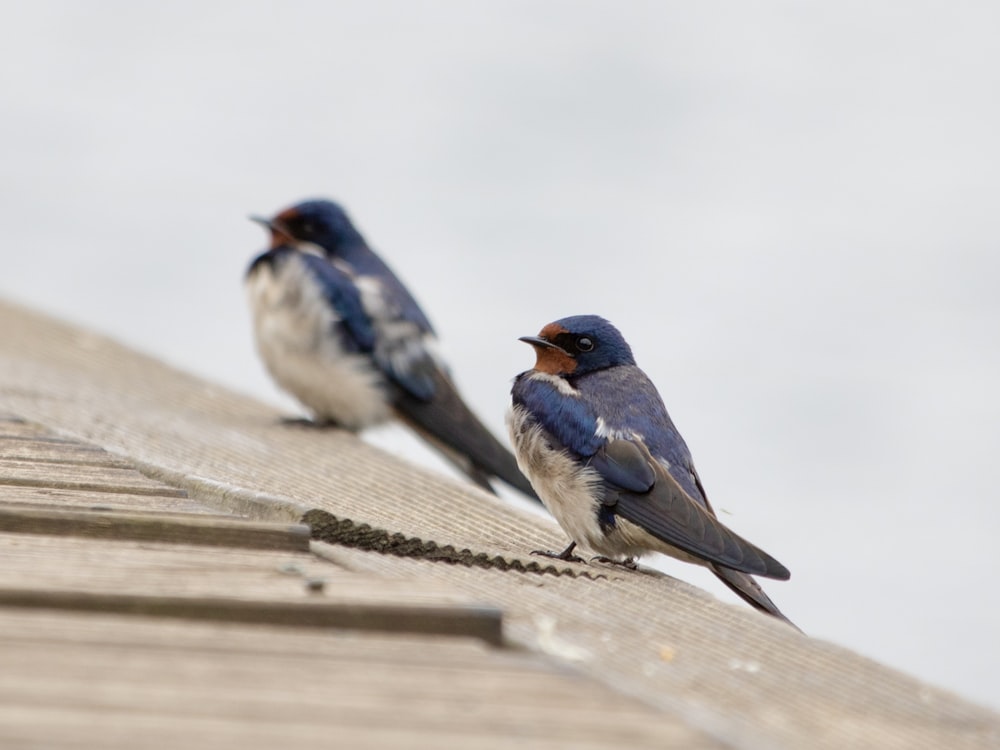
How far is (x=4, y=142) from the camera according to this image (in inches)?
679

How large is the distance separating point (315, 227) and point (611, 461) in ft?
11.5

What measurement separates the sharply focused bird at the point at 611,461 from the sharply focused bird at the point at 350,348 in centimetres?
233

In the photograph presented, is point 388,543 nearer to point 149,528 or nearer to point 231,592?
point 149,528

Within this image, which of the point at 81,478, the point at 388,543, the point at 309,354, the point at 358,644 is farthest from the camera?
the point at 309,354

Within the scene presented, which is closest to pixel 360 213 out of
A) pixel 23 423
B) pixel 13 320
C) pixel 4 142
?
pixel 4 142

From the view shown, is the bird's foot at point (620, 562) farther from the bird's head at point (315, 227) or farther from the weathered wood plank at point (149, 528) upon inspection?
the bird's head at point (315, 227)

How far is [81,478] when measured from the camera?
2.81 meters

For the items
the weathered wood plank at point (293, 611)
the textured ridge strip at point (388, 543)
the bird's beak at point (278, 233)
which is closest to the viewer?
the weathered wood plank at point (293, 611)

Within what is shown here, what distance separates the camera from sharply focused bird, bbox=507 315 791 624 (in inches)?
129

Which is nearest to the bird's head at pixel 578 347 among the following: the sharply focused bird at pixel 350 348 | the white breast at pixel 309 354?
the sharply focused bird at pixel 350 348

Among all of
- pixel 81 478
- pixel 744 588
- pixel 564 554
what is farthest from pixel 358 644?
pixel 744 588

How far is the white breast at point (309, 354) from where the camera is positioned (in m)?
6.32

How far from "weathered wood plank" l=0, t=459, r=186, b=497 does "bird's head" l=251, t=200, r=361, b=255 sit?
12.7 ft

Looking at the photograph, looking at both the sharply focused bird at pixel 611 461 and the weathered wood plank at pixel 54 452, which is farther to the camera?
the sharply focused bird at pixel 611 461
